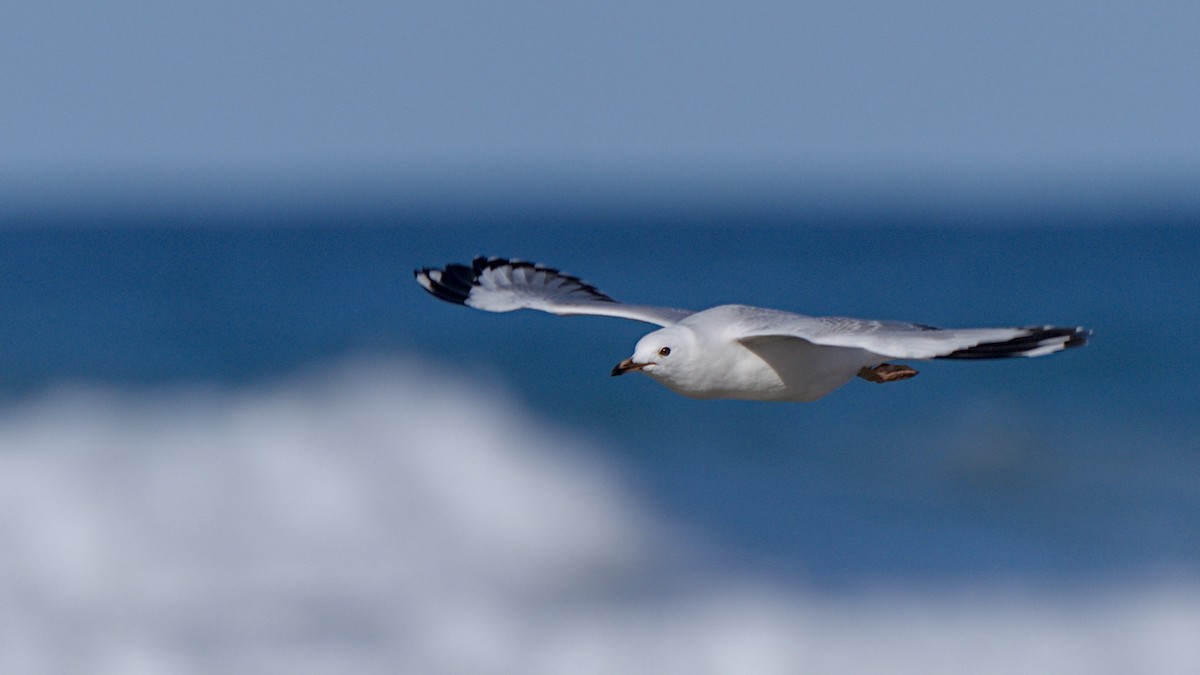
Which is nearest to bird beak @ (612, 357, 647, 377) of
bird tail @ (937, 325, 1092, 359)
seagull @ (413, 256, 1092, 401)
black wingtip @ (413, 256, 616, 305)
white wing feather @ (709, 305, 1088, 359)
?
seagull @ (413, 256, 1092, 401)

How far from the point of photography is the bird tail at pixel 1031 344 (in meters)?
7.03

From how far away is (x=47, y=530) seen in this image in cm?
1633

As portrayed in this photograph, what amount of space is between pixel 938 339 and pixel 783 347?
1056 millimetres

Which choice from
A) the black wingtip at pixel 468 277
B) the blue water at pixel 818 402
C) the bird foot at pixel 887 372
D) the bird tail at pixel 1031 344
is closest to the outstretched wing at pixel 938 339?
the bird tail at pixel 1031 344

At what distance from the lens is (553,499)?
720 inches

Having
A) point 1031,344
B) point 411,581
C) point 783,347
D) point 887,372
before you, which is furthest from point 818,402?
point 1031,344

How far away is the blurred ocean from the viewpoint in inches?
543

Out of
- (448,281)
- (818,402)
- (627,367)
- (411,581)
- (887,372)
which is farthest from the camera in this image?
(818,402)

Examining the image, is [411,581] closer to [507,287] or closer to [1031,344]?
[507,287]

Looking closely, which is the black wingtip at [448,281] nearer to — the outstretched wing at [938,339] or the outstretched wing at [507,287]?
the outstretched wing at [507,287]

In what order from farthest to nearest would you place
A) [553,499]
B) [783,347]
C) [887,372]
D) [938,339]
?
[553,499] < [887,372] < [783,347] < [938,339]

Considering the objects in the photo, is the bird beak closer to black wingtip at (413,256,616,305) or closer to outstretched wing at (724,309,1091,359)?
outstretched wing at (724,309,1091,359)

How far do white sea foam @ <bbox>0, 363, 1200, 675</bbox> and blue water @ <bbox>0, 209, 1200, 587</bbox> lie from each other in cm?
98

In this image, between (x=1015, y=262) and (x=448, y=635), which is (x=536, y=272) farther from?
(x=1015, y=262)
